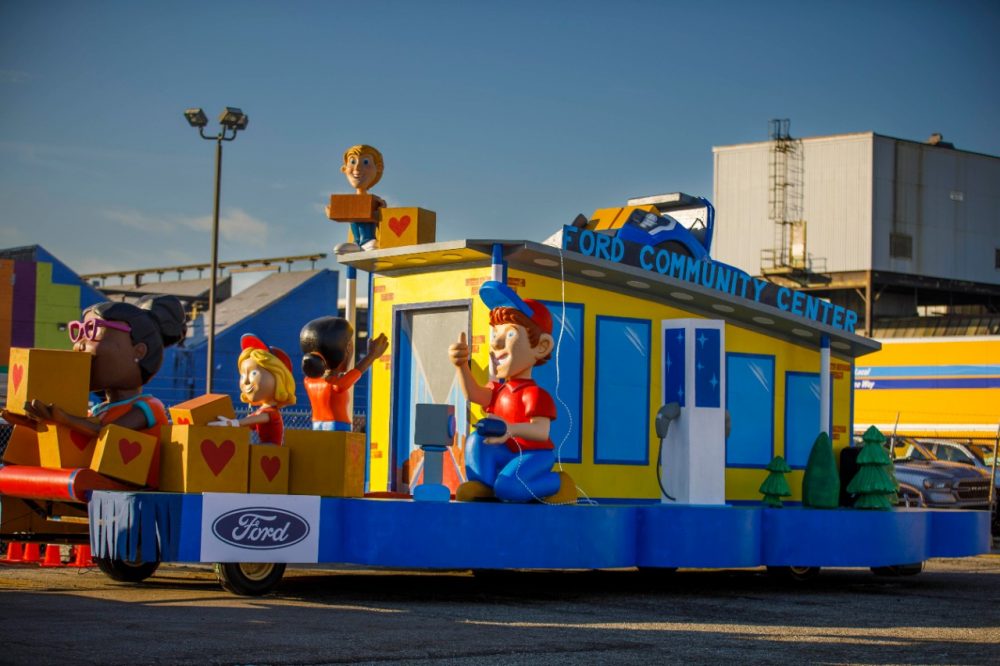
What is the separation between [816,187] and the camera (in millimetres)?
54625

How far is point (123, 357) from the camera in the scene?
11234mm

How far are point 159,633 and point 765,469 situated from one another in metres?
9.05

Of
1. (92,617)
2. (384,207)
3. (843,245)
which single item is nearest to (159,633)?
(92,617)

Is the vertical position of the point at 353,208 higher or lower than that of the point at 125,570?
higher

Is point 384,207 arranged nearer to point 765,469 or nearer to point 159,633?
point 765,469

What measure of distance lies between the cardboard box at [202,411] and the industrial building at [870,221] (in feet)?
144

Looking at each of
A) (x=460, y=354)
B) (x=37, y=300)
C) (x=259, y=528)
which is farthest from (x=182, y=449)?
(x=37, y=300)

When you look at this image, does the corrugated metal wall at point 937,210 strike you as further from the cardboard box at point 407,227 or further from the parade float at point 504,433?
the cardboard box at point 407,227

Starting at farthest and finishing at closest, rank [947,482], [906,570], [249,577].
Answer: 1. [947,482]
2. [906,570]
3. [249,577]

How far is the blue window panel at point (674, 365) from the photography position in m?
12.7

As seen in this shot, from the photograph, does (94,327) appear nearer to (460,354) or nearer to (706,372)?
(460,354)

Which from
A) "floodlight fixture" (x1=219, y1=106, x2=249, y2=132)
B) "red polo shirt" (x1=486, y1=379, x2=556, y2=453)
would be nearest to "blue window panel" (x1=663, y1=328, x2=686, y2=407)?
"red polo shirt" (x1=486, y1=379, x2=556, y2=453)

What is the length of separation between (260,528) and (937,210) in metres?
49.1

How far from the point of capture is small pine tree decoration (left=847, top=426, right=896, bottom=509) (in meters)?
13.9
